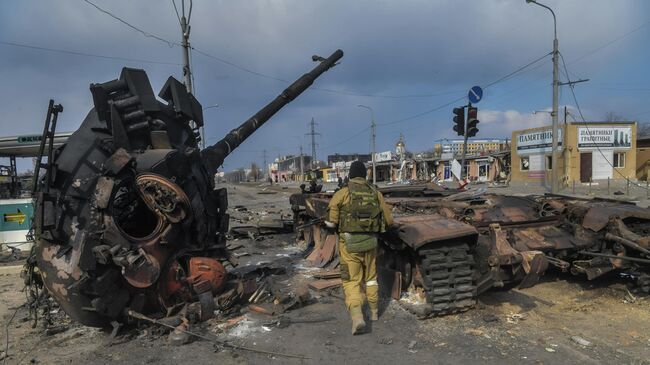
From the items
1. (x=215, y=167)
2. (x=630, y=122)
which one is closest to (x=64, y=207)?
(x=215, y=167)

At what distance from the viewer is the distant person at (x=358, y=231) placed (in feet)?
17.3

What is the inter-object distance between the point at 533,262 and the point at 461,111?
23.5 ft

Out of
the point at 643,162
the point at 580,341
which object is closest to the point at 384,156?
the point at 643,162

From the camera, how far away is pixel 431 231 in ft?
16.8

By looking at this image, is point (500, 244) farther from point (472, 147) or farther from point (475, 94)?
point (472, 147)

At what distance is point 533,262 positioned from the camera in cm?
536

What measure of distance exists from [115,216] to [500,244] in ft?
14.4

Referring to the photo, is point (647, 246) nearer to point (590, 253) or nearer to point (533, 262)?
point (590, 253)

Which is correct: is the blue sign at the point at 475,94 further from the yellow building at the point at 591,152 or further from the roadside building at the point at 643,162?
the roadside building at the point at 643,162

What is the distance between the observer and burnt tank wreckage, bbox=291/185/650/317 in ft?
16.9

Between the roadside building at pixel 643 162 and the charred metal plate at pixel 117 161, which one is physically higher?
the charred metal plate at pixel 117 161

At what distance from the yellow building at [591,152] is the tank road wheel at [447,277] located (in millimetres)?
30603

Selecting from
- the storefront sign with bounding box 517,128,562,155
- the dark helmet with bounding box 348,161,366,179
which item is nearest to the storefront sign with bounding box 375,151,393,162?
the storefront sign with bounding box 517,128,562,155

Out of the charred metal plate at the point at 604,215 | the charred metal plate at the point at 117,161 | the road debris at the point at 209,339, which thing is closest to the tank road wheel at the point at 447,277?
the road debris at the point at 209,339
